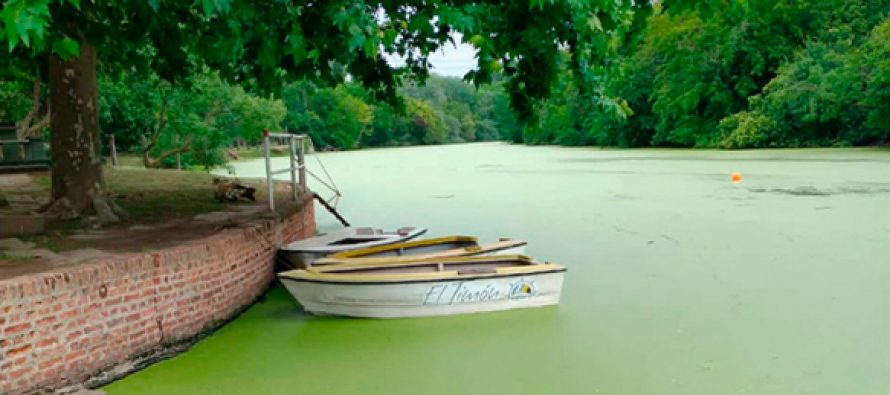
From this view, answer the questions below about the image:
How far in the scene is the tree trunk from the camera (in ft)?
20.4

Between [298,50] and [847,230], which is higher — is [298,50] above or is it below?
above

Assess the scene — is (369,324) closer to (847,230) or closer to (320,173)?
(847,230)

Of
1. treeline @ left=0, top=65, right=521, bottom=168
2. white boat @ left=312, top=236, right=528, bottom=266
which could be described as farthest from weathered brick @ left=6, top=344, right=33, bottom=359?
treeline @ left=0, top=65, right=521, bottom=168

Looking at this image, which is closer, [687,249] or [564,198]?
[687,249]

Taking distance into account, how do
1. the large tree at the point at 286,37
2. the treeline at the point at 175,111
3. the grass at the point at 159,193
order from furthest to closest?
1. the treeline at the point at 175,111
2. the grass at the point at 159,193
3. the large tree at the point at 286,37

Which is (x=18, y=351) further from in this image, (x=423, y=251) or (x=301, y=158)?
(x=301, y=158)

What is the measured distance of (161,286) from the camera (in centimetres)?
446

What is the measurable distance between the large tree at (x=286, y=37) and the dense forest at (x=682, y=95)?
317 mm

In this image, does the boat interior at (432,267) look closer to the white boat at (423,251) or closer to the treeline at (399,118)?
the white boat at (423,251)

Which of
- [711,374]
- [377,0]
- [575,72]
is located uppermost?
[377,0]

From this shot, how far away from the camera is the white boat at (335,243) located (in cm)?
605

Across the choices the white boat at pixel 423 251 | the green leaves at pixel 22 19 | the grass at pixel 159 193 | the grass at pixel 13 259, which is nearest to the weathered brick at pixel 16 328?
the grass at pixel 13 259

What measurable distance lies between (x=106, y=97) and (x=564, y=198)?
31.6 feet

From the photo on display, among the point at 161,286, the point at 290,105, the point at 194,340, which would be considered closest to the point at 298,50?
the point at 161,286
